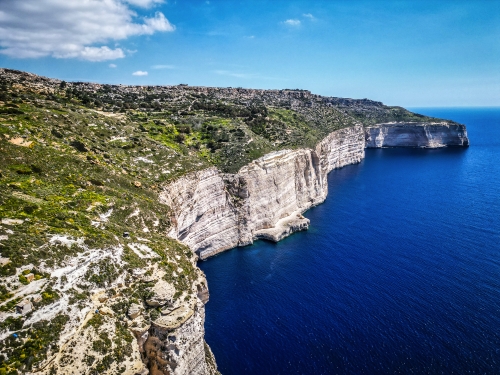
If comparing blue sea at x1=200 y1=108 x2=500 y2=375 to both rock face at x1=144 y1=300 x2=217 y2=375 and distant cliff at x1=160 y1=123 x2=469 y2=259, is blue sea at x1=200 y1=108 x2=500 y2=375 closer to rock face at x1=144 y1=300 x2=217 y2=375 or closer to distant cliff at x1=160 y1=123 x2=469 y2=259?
distant cliff at x1=160 y1=123 x2=469 y2=259

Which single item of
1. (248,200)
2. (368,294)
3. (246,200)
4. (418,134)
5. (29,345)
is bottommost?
(368,294)

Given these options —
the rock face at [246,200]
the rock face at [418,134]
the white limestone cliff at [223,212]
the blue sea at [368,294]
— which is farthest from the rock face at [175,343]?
the rock face at [418,134]

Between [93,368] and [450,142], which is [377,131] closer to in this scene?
[450,142]

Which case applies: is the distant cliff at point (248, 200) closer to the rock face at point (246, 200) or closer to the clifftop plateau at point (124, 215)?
the rock face at point (246, 200)

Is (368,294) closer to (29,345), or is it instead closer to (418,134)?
(29,345)

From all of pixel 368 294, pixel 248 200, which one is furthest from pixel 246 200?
pixel 368 294

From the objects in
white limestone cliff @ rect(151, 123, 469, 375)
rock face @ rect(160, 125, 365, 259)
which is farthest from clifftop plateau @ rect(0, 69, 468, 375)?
rock face @ rect(160, 125, 365, 259)
